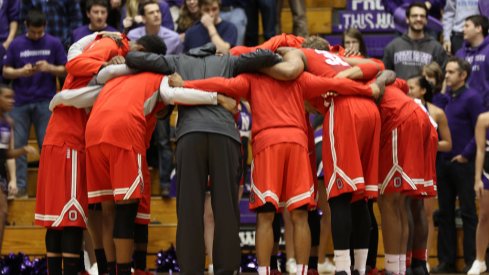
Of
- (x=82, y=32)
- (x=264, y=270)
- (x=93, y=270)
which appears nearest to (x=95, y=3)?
(x=82, y=32)

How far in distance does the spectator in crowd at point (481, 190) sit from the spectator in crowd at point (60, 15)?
4755 mm

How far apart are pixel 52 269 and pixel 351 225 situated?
2.27 meters

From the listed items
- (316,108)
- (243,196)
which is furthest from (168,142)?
(316,108)

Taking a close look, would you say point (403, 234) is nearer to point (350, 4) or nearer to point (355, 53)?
point (355, 53)

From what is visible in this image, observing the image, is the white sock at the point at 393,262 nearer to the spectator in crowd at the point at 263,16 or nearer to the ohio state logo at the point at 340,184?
the ohio state logo at the point at 340,184

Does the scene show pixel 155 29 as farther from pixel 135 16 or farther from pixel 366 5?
pixel 366 5

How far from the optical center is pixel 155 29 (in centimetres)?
1248

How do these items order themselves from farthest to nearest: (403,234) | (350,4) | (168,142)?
(350,4) → (168,142) → (403,234)

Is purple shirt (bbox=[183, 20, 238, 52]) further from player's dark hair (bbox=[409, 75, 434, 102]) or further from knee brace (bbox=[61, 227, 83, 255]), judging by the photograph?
knee brace (bbox=[61, 227, 83, 255])

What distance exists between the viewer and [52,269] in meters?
8.99

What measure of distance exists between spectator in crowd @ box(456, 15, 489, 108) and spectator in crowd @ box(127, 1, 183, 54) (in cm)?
299

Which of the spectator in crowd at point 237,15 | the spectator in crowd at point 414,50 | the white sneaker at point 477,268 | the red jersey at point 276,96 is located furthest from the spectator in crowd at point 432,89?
the spectator in crowd at point 237,15

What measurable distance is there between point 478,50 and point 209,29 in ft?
9.11

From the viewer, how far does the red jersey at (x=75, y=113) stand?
9031mm
